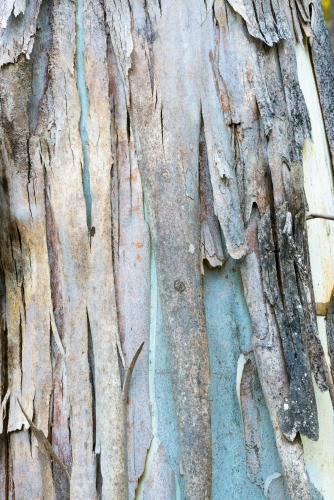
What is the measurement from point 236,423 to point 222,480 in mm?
110

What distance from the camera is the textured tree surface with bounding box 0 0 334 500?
1456 millimetres

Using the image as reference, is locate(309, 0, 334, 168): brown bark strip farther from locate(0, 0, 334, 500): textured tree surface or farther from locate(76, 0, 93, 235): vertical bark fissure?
locate(76, 0, 93, 235): vertical bark fissure

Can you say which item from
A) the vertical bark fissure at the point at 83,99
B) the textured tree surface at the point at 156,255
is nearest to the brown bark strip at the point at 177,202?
the textured tree surface at the point at 156,255

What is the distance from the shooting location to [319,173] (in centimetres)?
173

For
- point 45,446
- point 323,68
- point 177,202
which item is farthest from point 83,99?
point 45,446

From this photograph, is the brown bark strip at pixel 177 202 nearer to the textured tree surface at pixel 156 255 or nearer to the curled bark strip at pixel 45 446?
the textured tree surface at pixel 156 255

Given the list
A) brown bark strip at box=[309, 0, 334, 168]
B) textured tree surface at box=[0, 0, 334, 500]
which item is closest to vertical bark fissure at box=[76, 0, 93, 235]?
textured tree surface at box=[0, 0, 334, 500]

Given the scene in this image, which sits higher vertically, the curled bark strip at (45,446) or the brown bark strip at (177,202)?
the brown bark strip at (177,202)

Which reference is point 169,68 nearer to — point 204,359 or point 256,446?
point 204,359

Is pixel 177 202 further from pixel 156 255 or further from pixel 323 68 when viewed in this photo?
pixel 323 68

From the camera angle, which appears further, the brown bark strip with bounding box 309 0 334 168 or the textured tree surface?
the brown bark strip with bounding box 309 0 334 168

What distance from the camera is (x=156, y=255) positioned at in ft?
4.99

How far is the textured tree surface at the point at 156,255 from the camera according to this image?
1.46 m

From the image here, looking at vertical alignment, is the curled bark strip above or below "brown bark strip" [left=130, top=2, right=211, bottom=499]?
below
